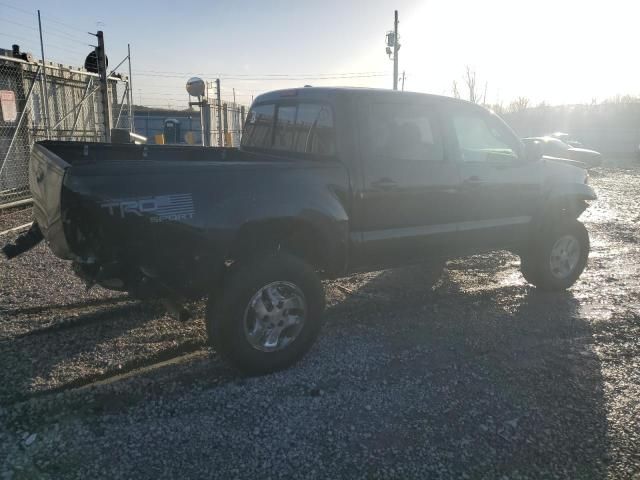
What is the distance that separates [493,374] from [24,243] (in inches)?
140

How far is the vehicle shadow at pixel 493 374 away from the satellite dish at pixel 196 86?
9.51 meters

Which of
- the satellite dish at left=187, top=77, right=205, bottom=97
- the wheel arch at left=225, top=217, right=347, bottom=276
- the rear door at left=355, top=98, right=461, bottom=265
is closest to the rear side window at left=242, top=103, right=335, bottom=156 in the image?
the rear door at left=355, top=98, right=461, bottom=265

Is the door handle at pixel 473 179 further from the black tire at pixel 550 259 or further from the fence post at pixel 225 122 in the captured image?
the fence post at pixel 225 122

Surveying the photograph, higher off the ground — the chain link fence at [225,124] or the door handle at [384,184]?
the chain link fence at [225,124]

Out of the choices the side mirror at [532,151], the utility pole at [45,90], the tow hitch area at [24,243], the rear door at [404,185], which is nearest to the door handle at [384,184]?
the rear door at [404,185]

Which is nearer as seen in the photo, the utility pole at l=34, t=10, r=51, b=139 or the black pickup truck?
the black pickup truck

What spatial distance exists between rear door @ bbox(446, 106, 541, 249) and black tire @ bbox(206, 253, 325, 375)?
1873 millimetres

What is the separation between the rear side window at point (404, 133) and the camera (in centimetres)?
431

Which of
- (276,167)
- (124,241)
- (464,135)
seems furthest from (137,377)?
(464,135)

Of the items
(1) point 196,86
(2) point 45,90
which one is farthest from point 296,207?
(1) point 196,86

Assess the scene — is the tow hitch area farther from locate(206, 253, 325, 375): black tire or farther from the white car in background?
the white car in background

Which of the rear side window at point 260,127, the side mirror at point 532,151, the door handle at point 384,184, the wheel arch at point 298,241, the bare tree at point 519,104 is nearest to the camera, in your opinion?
the wheel arch at point 298,241

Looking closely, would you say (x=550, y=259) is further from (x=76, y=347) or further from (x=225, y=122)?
(x=225, y=122)

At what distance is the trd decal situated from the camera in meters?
3.10
